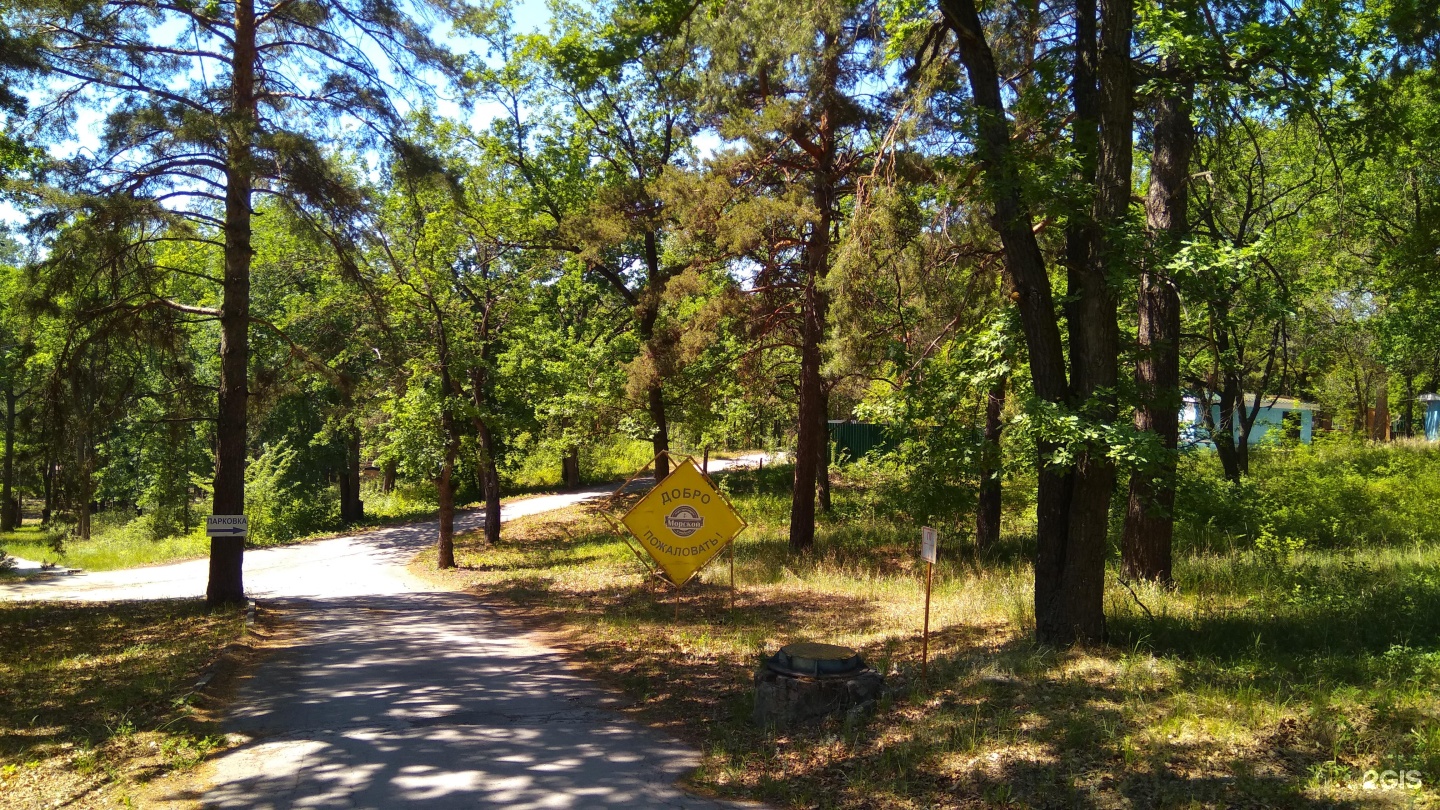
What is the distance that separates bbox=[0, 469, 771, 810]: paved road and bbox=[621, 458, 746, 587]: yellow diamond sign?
2081 millimetres

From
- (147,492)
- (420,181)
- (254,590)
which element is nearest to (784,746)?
(420,181)

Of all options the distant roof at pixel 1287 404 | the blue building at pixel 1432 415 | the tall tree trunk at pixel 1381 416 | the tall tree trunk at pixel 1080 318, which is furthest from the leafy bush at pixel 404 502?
the blue building at pixel 1432 415

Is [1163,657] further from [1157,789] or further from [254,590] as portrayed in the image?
[254,590]

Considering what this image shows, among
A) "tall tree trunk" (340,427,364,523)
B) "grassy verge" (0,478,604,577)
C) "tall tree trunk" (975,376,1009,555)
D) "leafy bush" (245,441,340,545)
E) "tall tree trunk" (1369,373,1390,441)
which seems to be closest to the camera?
"tall tree trunk" (975,376,1009,555)

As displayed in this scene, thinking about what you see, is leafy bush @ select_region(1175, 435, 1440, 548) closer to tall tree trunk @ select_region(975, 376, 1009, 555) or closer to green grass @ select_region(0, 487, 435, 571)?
tall tree trunk @ select_region(975, 376, 1009, 555)

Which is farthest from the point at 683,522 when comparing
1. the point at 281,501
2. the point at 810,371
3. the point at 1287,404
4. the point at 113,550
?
the point at 1287,404

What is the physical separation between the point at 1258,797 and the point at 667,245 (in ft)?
55.3

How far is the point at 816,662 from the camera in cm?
753

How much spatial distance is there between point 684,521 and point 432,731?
19.0ft

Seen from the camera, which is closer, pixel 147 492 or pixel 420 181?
pixel 420 181

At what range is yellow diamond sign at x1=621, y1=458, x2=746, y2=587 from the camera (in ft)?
42.3

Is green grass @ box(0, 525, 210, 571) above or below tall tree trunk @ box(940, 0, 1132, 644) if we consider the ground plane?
below

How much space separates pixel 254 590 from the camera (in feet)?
→ 69.7

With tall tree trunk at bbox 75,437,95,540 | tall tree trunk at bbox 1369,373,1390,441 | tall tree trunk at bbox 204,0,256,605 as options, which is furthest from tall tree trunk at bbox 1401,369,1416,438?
tall tree trunk at bbox 75,437,95,540
